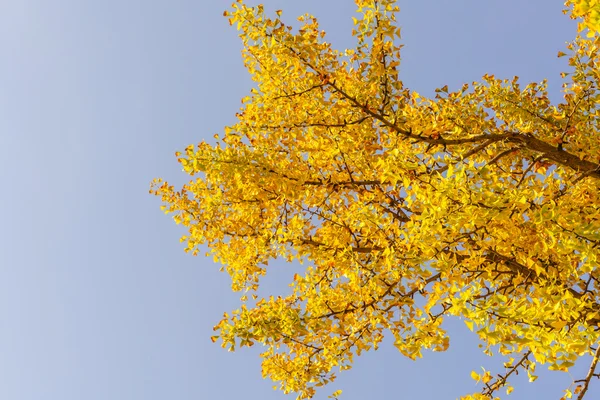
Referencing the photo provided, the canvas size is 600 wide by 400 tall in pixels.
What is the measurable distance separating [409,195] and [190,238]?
2889 mm

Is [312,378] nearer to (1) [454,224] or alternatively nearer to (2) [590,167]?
(1) [454,224]

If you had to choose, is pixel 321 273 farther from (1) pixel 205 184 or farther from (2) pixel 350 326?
(1) pixel 205 184

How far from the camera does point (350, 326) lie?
5152 mm

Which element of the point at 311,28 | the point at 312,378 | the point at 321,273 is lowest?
the point at 312,378

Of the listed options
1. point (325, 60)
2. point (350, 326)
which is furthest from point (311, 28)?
point (350, 326)

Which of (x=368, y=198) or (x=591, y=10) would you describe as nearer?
(x=591, y=10)

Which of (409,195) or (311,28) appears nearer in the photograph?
(409,195)

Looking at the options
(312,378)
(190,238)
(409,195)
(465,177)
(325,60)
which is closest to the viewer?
(465,177)

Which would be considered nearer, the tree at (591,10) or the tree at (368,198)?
the tree at (591,10)

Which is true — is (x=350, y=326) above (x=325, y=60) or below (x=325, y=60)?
below

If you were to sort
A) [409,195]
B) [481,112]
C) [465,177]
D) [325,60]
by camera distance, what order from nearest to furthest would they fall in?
1. [465,177]
2. [409,195]
3. [325,60]
4. [481,112]

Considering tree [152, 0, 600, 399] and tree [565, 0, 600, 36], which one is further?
tree [152, 0, 600, 399]

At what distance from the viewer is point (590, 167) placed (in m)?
4.44

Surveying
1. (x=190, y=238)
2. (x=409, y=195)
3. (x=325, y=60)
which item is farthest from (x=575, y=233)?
(x=190, y=238)
